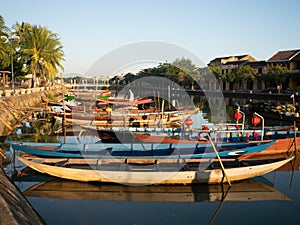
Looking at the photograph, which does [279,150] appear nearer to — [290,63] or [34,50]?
[34,50]

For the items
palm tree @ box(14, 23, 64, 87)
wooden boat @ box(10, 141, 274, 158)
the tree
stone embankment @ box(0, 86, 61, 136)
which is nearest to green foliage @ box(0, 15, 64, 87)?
palm tree @ box(14, 23, 64, 87)

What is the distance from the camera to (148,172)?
999 centimetres

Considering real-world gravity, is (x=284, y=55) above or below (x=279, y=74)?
above

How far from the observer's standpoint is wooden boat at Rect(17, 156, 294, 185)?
33.1 feet

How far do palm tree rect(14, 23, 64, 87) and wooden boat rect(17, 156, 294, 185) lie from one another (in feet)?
96.2

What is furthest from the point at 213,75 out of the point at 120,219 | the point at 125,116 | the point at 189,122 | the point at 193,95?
the point at 120,219

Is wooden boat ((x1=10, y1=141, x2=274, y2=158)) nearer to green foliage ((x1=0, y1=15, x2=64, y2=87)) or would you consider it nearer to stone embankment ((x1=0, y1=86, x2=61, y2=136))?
stone embankment ((x1=0, y1=86, x2=61, y2=136))

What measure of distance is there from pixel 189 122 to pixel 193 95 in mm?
46590

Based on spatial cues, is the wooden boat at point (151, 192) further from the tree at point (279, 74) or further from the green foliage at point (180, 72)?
the green foliage at point (180, 72)

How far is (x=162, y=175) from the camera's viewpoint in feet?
33.1

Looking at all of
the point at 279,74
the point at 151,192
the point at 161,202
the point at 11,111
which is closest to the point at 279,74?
the point at 279,74

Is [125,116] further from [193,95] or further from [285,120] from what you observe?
[193,95]

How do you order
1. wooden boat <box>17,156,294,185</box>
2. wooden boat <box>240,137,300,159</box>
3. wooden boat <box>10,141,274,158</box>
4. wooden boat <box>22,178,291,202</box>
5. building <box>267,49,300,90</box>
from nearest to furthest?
wooden boat <box>22,178,291,202</box>
wooden boat <box>17,156,294,185</box>
wooden boat <box>10,141,274,158</box>
wooden boat <box>240,137,300,159</box>
building <box>267,49,300,90</box>

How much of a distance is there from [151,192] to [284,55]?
49.5 meters
